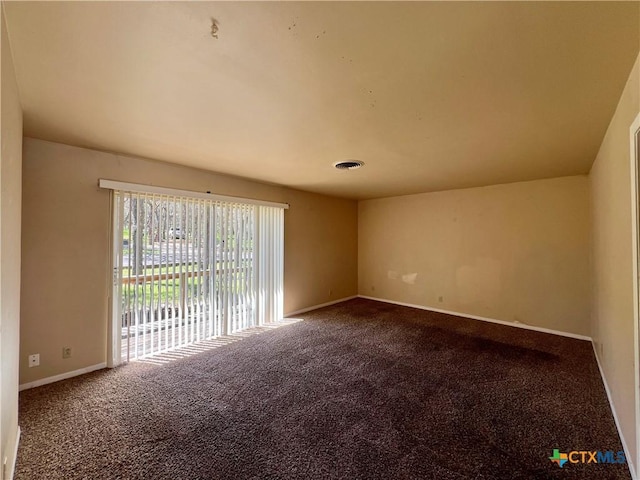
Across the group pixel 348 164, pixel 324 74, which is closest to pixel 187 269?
pixel 348 164

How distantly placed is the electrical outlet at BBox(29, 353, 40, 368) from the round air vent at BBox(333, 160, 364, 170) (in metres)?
3.66

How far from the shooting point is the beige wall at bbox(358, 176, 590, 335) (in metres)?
3.92

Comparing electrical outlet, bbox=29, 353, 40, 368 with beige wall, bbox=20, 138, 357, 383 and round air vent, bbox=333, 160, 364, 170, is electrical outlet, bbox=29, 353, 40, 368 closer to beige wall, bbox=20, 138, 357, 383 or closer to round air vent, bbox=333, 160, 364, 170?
beige wall, bbox=20, 138, 357, 383

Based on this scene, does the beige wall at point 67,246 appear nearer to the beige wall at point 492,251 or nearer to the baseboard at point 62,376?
the baseboard at point 62,376

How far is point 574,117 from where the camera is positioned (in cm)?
205

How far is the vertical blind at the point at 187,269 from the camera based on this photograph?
10.1 feet

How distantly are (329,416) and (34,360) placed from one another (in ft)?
9.31

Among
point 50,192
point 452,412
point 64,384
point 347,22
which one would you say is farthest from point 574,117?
point 64,384

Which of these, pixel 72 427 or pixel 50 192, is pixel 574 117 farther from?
pixel 50 192

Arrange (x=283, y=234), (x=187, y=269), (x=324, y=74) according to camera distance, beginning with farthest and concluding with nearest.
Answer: (x=283, y=234), (x=187, y=269), (x=324, y=74)

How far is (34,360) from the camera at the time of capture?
2520 millimetres

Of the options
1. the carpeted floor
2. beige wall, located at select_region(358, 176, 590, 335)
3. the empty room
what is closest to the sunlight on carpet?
the empty room

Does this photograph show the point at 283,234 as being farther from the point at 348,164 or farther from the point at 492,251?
the point at 492,251

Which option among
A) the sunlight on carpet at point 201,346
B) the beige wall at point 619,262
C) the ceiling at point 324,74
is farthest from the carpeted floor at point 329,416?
the ceiling at point 324,74
